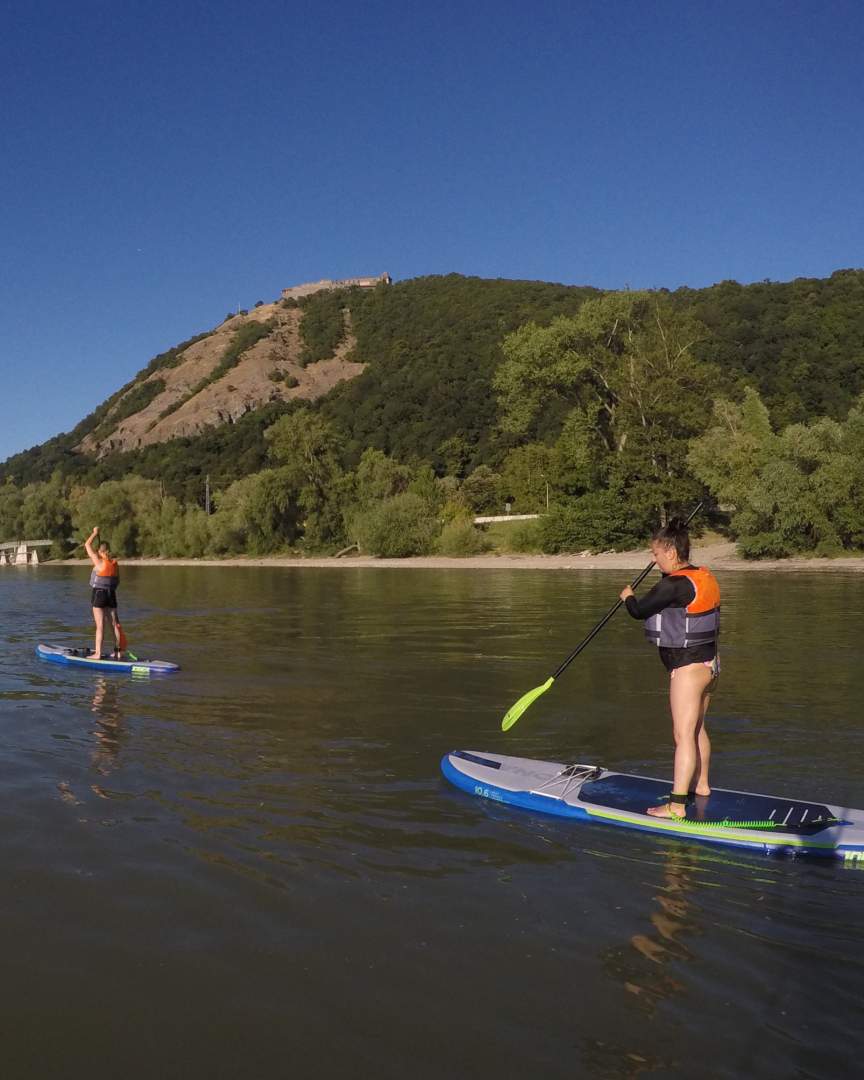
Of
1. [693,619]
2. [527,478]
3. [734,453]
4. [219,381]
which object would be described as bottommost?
[693,619]

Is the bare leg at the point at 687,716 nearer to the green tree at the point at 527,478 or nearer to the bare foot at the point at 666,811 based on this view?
the bare foot at the point at 666,811

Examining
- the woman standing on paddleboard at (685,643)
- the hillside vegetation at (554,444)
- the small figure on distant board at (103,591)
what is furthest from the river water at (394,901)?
the hillside vegetation at (554,444)

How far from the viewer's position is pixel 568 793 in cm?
685

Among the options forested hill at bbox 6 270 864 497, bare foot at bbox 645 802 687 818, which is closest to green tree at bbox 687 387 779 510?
forested hill at bbox 6 270 864 497

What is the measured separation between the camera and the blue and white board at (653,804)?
5.89 m

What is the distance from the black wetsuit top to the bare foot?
946 millimetres

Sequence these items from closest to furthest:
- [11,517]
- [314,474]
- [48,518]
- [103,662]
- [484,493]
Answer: [103,662] → [314,474] → [484,493] → [48,518] → [11,517]

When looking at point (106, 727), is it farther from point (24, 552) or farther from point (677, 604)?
point (24, 552)

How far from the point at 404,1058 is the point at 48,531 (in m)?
88.2

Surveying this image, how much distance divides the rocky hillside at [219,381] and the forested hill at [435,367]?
645 mm

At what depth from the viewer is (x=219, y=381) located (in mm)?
163750

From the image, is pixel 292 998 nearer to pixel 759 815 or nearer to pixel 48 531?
pixel 759 815

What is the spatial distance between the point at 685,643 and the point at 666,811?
1.15 m

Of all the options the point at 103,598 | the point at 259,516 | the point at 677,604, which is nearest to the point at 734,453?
the point at 259,516
